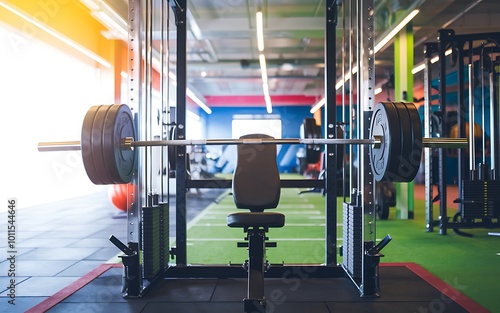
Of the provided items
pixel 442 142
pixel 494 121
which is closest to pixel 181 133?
pixel 442 142

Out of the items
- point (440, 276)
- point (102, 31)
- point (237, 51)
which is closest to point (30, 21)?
point (102, 31)

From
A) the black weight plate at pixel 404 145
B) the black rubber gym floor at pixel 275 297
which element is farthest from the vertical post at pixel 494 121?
the black weight plate at pixel 404 145

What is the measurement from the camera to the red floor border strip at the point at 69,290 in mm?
2096

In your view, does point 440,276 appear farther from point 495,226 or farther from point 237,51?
point 237,51

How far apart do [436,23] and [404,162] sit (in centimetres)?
536

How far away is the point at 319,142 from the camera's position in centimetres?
214

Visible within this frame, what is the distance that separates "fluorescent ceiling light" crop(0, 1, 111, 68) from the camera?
201 inches

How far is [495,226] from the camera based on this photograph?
4016 millimetres

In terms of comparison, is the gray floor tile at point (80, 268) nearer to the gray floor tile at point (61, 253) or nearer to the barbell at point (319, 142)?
the gray floor tile at point (61, 253)

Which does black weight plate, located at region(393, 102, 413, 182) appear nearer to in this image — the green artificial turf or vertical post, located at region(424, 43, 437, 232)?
the green artificial turf

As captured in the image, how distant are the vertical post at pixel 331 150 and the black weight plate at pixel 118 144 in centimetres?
131

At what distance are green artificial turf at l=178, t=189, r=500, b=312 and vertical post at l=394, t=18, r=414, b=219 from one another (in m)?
0.17

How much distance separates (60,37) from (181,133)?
14.2 feet

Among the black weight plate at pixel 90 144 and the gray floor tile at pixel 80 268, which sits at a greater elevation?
the black weight plate at pixel 90 144
